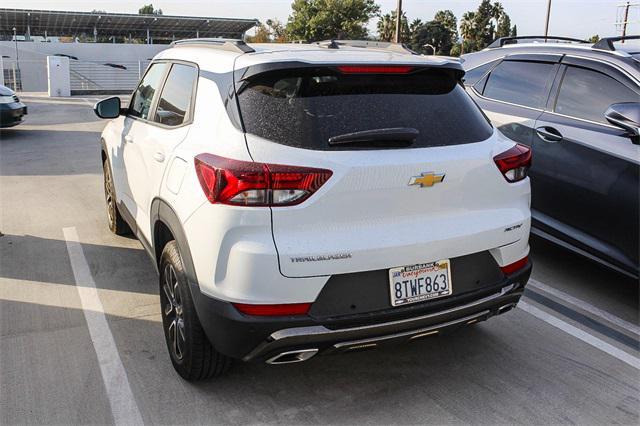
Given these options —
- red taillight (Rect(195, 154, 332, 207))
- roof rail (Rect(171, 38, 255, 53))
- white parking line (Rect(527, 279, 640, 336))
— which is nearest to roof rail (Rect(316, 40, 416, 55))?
roof rail (Rect(171, 38, 255, 53))

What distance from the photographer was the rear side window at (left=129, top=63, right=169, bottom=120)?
408 centimetres

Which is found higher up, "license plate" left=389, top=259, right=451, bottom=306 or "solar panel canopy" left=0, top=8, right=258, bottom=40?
"solar panel canopy" left=0, top=8, right=258, bottom=40

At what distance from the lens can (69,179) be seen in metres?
8.20

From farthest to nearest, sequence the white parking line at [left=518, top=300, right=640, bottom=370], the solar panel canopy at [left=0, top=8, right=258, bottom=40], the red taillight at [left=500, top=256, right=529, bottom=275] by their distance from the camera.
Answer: the solar panel canopy at [left=0, top=8, right=258, bottom=40]
the white parking line at [left=518, top=300, right=640, bottom=370]
the red taillight at [left=500, top=256, right=529, bottom=275]

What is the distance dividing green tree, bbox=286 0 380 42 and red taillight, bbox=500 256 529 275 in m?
71.2

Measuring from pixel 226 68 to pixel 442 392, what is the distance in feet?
6.63

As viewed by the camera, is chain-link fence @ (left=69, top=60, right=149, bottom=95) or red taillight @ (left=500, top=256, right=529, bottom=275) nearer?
red taillight @ (left=500, top=256, right=529, bottom=275)

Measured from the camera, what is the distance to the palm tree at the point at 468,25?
86500 mm

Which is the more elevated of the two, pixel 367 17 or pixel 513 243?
pixel 367 17

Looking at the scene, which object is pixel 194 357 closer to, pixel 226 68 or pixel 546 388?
pixel 226 68

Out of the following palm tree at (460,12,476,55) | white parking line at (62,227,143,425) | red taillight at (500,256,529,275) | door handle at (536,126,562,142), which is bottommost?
white parking line at (62,227,143,425)

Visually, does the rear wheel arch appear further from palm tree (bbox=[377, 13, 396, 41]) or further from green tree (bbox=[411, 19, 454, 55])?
green tree (bbox=[411, 19, 454, 55])

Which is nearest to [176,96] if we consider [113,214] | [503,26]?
[113,214]

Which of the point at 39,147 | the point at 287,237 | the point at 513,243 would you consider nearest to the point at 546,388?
the point at 513,243
